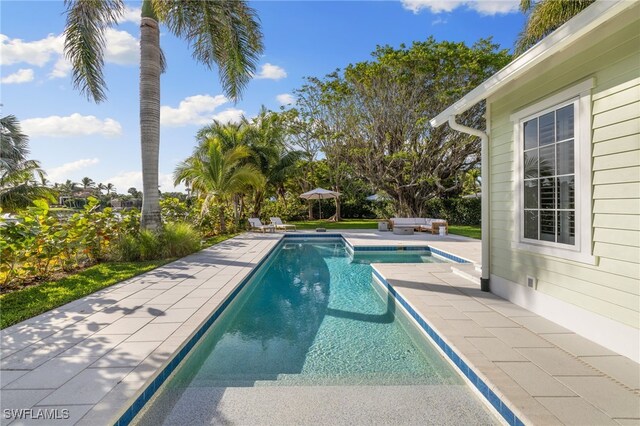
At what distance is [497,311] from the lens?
14.6 ft

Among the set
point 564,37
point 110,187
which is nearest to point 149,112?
point 564,37

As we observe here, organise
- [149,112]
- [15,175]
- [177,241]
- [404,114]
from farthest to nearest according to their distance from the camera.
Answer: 1. [404,114]
2. [15,175]
3. [177,241]
4. [149,112]

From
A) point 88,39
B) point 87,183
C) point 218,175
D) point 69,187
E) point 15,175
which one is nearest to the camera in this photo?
point 88,39

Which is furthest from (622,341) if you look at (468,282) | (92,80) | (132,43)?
(132,43)

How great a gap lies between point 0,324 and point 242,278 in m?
3.59

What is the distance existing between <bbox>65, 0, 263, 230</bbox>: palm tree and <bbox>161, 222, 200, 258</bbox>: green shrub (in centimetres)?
44

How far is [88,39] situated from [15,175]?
7.00 meters

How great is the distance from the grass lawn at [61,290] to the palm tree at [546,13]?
13.9m

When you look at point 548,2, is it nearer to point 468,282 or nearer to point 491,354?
point 468,282

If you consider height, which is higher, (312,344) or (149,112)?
(149,112)

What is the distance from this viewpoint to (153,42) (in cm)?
872

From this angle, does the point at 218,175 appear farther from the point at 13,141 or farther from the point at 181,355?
the point at 181,355

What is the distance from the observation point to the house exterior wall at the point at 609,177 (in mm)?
2957

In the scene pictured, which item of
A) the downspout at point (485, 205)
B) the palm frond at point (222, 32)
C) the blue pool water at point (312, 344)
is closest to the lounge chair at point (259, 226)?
the palm frond at point (222, 32)
